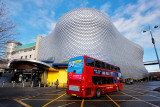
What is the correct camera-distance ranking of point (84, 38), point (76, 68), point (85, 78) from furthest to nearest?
point (84, 38) → point (76, 68) → point (85, 78)

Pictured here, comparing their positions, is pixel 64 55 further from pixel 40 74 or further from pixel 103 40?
pixel 103 40

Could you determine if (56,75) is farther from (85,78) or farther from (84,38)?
A: (85,78)

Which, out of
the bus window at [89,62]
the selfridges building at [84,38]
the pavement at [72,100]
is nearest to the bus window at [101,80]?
the bus window at [89,62]

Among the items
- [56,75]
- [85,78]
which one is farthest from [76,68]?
[56,75]

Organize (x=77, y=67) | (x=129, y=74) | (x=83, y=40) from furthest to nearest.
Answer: (x=129, y=74) < (x=83, y=40) < (x=77, y=67)

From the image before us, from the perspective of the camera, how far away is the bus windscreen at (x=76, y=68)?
869cm

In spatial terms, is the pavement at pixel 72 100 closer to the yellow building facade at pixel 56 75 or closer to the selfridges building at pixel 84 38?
the yellow building facade at pixel 56 75

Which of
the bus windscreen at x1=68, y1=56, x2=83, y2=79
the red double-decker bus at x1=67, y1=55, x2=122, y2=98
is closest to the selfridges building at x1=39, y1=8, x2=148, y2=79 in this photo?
the red double-decker bus at x1=67, y1=55, x2=122, y2=98

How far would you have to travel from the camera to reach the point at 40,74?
999 inches

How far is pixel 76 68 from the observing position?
916cm

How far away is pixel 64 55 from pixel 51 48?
32.9 ft

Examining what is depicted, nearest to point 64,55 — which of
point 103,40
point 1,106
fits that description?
point 103,40

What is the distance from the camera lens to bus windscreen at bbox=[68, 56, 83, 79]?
28.5ft

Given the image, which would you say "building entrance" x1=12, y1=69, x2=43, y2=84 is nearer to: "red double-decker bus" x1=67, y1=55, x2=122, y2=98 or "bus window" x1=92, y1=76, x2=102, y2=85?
"red double-decker bus" x1=67, y1=55, x2=122, y2=98
